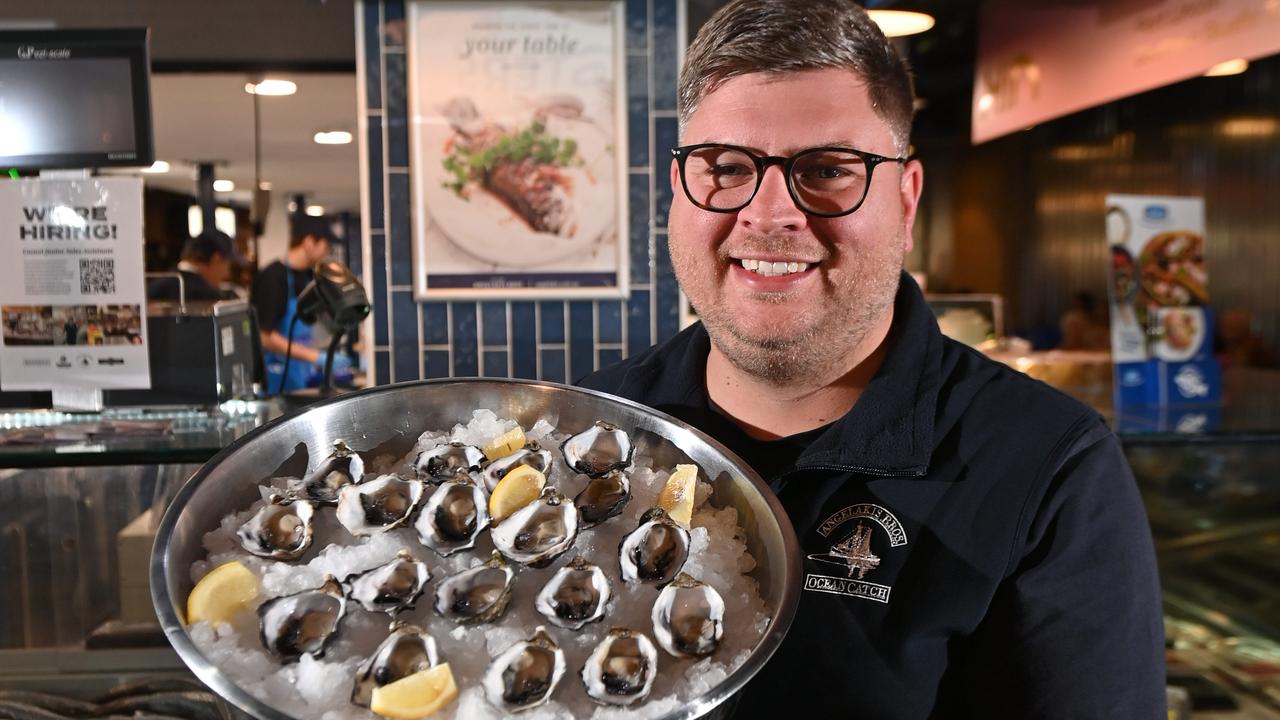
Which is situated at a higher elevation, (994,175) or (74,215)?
(994,175)

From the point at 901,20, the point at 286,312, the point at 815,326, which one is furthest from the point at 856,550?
the point at 286,312

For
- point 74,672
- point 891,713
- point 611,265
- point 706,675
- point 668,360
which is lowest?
point 74,672

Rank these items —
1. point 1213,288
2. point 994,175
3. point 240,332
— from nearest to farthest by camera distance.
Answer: point 240,332, point 1213,288, point 994,175

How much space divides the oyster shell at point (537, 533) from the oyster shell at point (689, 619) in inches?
3.5

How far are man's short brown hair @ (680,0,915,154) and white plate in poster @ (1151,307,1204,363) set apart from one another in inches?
64.6

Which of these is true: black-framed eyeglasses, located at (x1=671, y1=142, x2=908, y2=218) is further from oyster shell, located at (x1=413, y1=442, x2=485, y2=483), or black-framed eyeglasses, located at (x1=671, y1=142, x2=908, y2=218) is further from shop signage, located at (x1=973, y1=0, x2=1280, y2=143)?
shop signage, located at (x1=973, y1=0, x2=1280, y2=143)

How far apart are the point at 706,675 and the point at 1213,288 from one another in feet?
21.3

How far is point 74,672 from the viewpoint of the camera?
161 cm

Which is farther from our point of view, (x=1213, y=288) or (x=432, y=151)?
(x=1213, y=288)

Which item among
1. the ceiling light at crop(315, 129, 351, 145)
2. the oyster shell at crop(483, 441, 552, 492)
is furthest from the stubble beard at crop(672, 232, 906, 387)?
the ceiling light at crop(315, 129, 351, 145)

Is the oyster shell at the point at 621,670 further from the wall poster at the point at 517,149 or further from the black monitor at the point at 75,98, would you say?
the wall poster at the point at 517,149

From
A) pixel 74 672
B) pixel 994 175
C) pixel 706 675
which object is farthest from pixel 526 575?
pixel 994 175

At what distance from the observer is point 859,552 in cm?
100

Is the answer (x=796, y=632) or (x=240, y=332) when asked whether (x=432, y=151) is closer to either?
(x=240, y=332)
